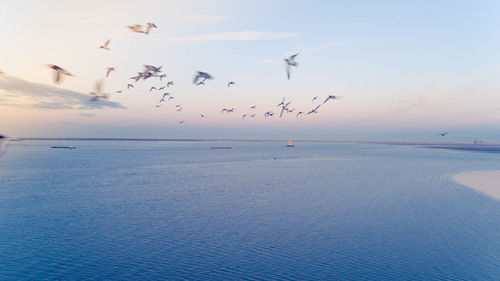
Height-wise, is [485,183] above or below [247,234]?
above

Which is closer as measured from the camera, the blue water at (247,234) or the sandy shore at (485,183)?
the blue water at (247,234)

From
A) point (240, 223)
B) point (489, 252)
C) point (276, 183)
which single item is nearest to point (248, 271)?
point (240, 223)

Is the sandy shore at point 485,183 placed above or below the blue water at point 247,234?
above

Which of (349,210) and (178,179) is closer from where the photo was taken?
(349,210)

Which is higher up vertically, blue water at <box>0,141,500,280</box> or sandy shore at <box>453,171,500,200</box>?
sandy shore at <box>453,171,500,200</box>

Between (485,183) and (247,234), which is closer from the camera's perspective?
(247,234)

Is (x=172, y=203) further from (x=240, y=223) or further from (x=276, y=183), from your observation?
(x=276, y=183)

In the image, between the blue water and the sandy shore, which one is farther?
the sandy shore

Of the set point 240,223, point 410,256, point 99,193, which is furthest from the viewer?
point 99,193

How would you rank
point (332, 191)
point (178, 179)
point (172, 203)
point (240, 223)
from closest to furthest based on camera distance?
point (240, 223) → point (172, 203) → point (332, 191) → point (178, 179)
